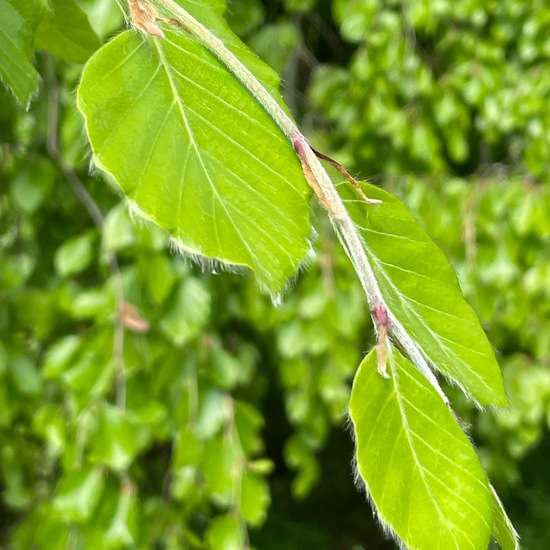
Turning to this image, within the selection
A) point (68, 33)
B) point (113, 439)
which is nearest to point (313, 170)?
point (68, 33)

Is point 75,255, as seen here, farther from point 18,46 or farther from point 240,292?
point 18,46

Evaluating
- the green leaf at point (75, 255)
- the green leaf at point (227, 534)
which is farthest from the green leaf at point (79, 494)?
the green leaf at point (75, 255)

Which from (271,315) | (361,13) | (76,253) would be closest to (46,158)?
(76,253)

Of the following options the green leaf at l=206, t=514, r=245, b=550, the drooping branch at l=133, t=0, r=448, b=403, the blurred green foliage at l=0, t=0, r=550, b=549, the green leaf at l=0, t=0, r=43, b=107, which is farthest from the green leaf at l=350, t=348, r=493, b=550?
the green leaf at l=206, t=514, r=245, b=550

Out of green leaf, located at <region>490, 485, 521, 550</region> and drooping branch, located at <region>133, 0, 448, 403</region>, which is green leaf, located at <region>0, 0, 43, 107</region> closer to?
drooping branch, located at <region>133, 0, 448, 403</region>

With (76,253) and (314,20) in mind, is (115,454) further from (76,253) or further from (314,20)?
(314,20)
